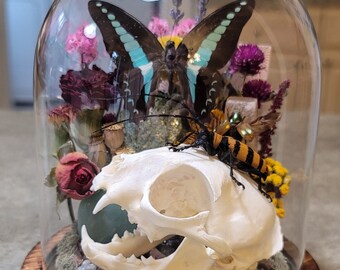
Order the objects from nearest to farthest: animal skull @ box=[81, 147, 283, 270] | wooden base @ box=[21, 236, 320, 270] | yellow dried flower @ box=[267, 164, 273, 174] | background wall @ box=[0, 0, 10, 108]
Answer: animal skull @ box=[81, 147, 283, 270] < yellow dried flower @ box=[267, 164, 273, 174] < wooden base @ box=[21, 236, 320, 270] < background wall @ box=[0, 0, 10, 108]

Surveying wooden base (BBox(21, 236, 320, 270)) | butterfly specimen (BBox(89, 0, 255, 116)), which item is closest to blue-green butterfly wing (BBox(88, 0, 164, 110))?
butterfly specimen (BBox(89, 0, 255, 116))

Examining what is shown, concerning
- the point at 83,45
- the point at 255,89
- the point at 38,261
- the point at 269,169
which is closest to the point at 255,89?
the point at 255,89

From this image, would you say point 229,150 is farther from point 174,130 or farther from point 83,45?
point 83,45

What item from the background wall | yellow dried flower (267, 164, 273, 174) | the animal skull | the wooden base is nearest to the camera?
the animal skull

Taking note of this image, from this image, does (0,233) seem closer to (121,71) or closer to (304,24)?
(121,71)

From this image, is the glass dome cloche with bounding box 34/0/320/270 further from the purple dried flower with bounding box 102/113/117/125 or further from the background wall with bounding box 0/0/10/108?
the background wall with bounding box 0/0/10/108

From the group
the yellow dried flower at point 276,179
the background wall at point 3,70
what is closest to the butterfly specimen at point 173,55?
the yellow dried flower at point 276,179

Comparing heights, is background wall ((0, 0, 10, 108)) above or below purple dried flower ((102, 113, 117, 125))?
below
